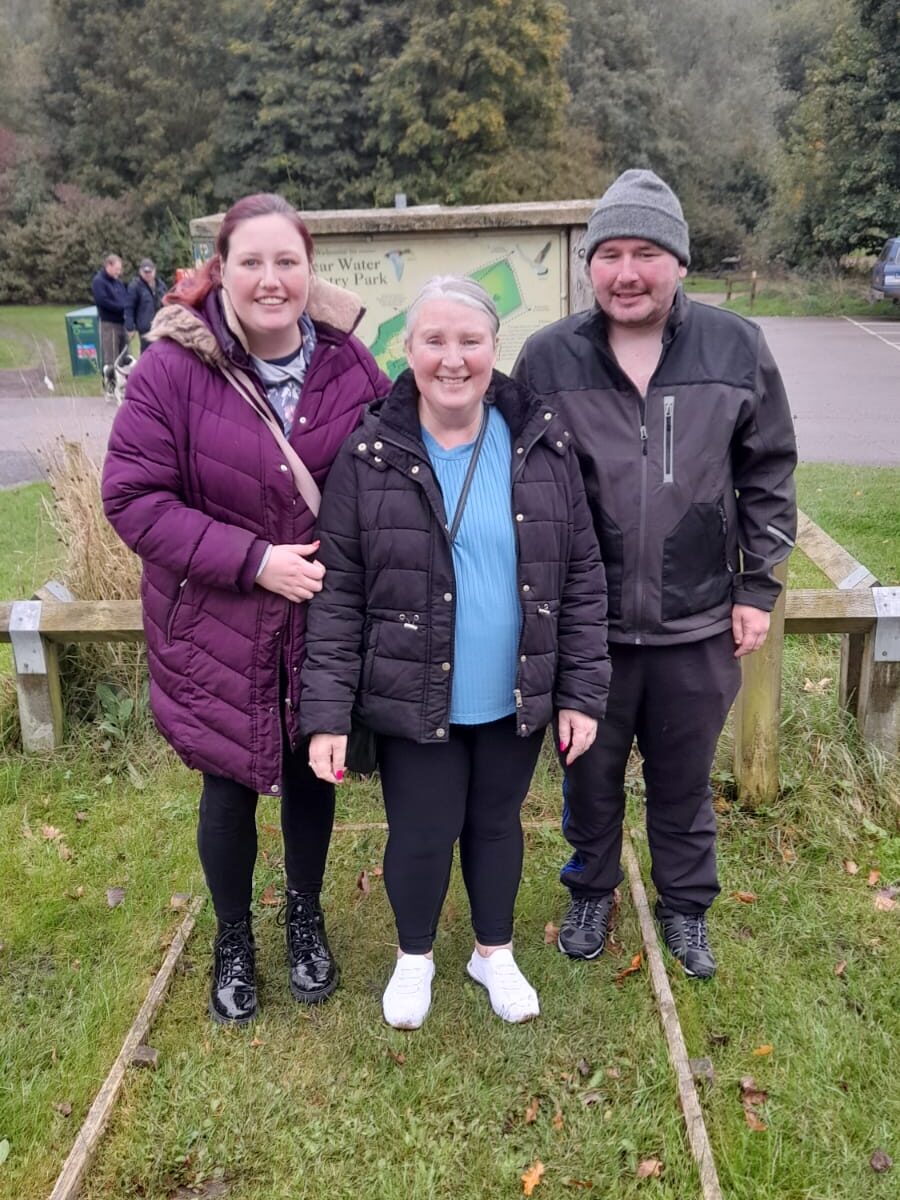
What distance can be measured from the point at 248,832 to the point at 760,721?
1.86m

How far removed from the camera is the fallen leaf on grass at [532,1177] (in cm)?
231

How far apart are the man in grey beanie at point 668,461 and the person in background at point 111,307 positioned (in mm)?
13870

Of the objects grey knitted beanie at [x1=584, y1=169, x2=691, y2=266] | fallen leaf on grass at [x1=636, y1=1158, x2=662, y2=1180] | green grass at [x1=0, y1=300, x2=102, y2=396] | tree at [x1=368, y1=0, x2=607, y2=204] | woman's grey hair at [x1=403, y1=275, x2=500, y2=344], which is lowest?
green grass at [x1=0, y1=300, x2=102, y2=396]

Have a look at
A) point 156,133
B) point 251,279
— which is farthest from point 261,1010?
point 156,133

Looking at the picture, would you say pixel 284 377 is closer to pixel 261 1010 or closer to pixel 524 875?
pixel 261 1010

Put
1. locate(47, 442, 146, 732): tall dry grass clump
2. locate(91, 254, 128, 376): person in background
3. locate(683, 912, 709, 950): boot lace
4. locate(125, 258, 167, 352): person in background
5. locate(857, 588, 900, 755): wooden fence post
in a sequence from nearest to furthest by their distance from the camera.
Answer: locate(683, 912, 709, 950): boot lace, locate(857, 588, 900, 755): wooden fence post, locate(47, 442, 146, 732): tall dry grass clump, locate(91, 254, 128, 376): person in background, locate(125, 258, 167, 352): person in background

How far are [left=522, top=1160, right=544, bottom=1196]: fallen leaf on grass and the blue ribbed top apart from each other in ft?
3.30

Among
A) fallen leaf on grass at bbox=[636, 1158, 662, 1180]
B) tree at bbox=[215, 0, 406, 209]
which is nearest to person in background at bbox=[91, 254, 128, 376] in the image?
fallen leaf on grass at bbox=[636, 1158, 662, 1180]

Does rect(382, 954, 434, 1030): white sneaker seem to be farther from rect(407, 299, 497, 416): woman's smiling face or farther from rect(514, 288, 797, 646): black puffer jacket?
rect(407, 299, 497, 416): woman's smiling face

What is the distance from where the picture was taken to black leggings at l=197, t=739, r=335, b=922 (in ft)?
8.66

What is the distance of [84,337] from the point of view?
687 inches

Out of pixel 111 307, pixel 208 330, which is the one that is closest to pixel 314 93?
pixel 111 307

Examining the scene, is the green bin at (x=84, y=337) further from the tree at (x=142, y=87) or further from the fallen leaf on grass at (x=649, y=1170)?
the tree at (x=142, y=87)

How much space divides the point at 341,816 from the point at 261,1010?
1.16m
